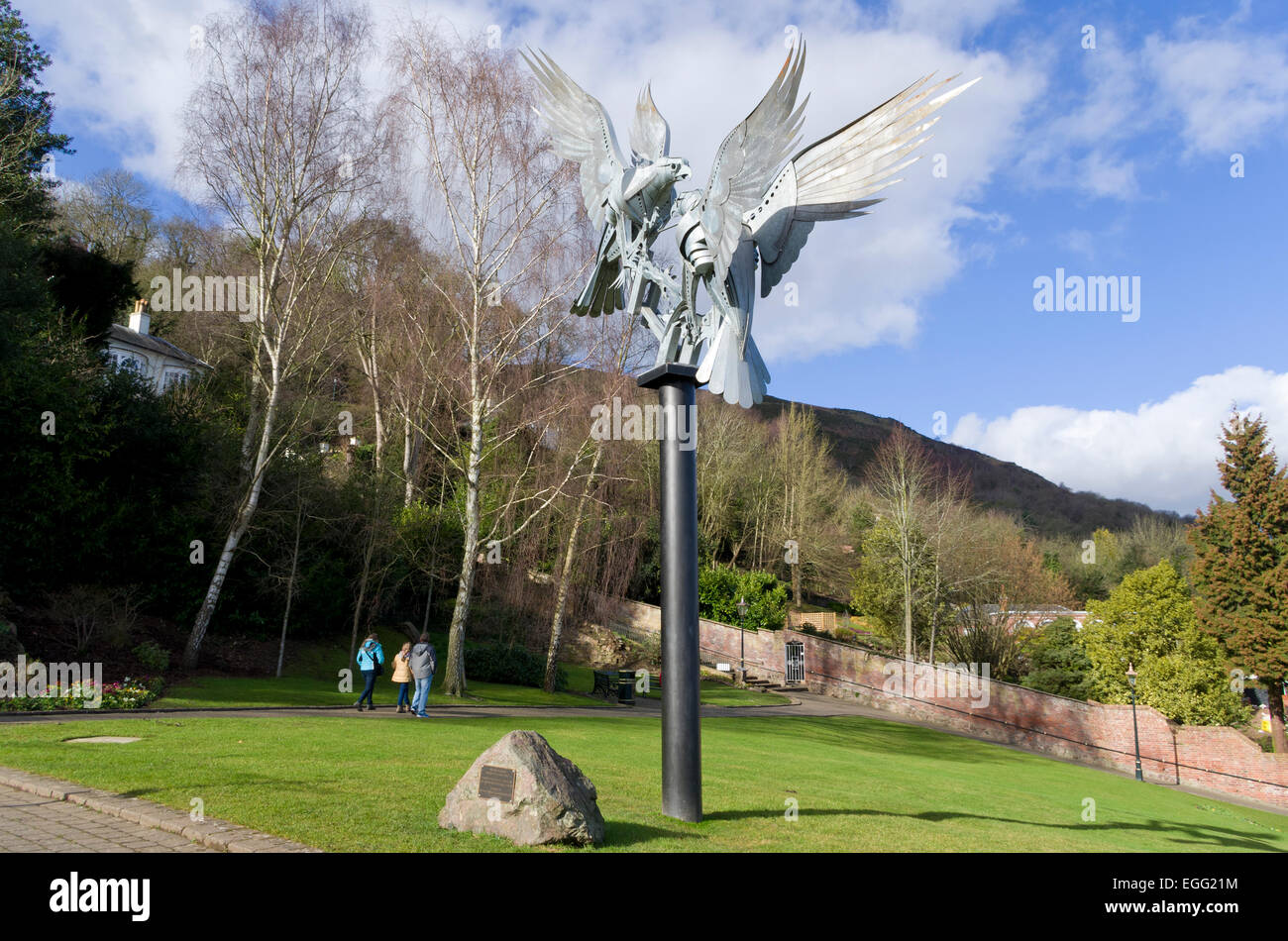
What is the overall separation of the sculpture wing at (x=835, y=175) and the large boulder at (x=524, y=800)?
529cm

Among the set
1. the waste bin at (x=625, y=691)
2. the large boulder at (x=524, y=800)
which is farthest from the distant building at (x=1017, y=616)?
the large boulder at (x=524, y=800)

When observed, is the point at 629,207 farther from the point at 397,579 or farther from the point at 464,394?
the point at 397,579

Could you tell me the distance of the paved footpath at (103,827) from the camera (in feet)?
18.6

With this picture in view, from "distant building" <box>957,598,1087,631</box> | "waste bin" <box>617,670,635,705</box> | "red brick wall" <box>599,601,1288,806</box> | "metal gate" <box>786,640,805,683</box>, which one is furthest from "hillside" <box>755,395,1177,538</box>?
"waste bin" <box>617,670,635,705</box>

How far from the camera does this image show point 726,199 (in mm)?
8141

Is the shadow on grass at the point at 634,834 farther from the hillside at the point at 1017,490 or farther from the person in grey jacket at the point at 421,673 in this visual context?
the hillside at the point at 1017,490

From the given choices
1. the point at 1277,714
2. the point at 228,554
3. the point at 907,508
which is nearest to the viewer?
the point at 228,554

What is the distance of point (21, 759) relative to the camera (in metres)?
8.80

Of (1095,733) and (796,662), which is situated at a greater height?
(796,662)

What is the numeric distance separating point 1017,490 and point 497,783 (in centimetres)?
11777

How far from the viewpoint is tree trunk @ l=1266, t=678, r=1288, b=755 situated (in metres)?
33.6

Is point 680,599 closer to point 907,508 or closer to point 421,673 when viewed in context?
point 421,673

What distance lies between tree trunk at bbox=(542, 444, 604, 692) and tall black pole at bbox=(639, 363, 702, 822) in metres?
14.7

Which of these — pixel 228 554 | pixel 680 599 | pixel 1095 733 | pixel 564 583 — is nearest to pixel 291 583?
pixel 228 554
